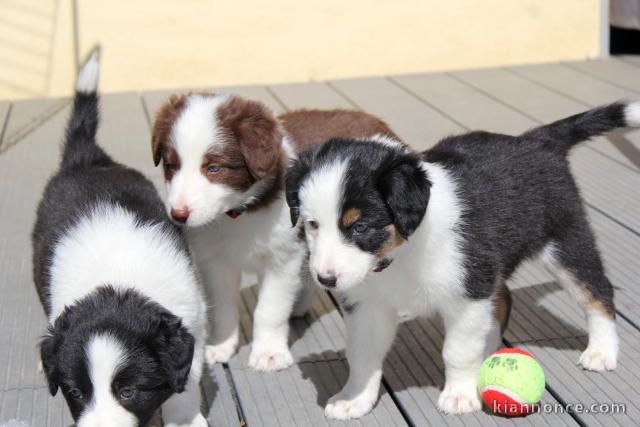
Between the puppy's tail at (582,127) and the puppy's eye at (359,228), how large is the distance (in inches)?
42.5

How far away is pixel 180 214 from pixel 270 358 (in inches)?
32.3

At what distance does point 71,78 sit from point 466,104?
3.30m

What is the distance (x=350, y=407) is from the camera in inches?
144

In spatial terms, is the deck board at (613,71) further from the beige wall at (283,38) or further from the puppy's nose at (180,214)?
the puppy's nose at (180,214)

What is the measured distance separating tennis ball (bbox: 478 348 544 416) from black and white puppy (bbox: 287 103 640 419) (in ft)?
0.25

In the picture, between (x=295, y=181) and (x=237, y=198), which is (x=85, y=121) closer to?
(x=237, y=198)

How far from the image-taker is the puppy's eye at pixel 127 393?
121 inches

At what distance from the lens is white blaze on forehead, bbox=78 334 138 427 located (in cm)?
302

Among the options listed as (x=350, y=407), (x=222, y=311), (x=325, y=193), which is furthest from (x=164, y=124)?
(x=350, y=407)

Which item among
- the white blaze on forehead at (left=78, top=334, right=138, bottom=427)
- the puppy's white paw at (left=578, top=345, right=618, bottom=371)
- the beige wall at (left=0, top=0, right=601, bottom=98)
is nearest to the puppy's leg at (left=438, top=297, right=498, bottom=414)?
the puppy's white paw at (left=578, top=345, right=618, bottom=371)

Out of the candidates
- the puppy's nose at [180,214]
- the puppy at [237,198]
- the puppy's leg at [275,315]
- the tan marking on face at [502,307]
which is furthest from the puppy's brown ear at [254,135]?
the tan marking on face at [502,307]

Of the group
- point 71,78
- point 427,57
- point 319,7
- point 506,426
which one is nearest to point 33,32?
point 71,78

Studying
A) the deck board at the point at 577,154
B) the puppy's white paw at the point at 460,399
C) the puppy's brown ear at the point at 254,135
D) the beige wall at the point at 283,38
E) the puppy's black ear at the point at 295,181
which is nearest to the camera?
the puppy's black ear at the point at 295,181

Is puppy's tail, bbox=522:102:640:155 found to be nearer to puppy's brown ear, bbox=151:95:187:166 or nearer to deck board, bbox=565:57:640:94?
puppy's brown ear, bbox=151:95:187:166
